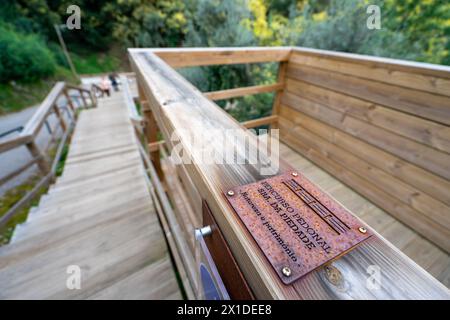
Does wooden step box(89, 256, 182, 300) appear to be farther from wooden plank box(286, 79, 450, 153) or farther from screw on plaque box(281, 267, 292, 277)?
wooden plank box(286, 79, 450, 153)

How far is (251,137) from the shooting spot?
633mm

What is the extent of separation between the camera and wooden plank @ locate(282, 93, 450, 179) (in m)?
1.29

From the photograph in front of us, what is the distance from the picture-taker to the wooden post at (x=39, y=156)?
2512 millimetres

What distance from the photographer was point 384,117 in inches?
60.7

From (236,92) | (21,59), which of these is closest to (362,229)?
(236,92)

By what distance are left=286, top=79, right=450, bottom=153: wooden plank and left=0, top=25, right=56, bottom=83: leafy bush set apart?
16.0 meters

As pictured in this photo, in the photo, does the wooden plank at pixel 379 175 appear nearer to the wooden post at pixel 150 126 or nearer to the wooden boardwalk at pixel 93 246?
the wooden post at pixel 150 126

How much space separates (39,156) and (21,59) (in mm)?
14005

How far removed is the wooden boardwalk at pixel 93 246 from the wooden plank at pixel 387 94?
2077 millimetres

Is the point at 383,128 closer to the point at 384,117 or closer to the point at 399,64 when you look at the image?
the point at 384,117

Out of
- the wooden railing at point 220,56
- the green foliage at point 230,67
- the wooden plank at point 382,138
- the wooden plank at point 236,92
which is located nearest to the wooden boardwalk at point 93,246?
the wooden plank at point 236,92
